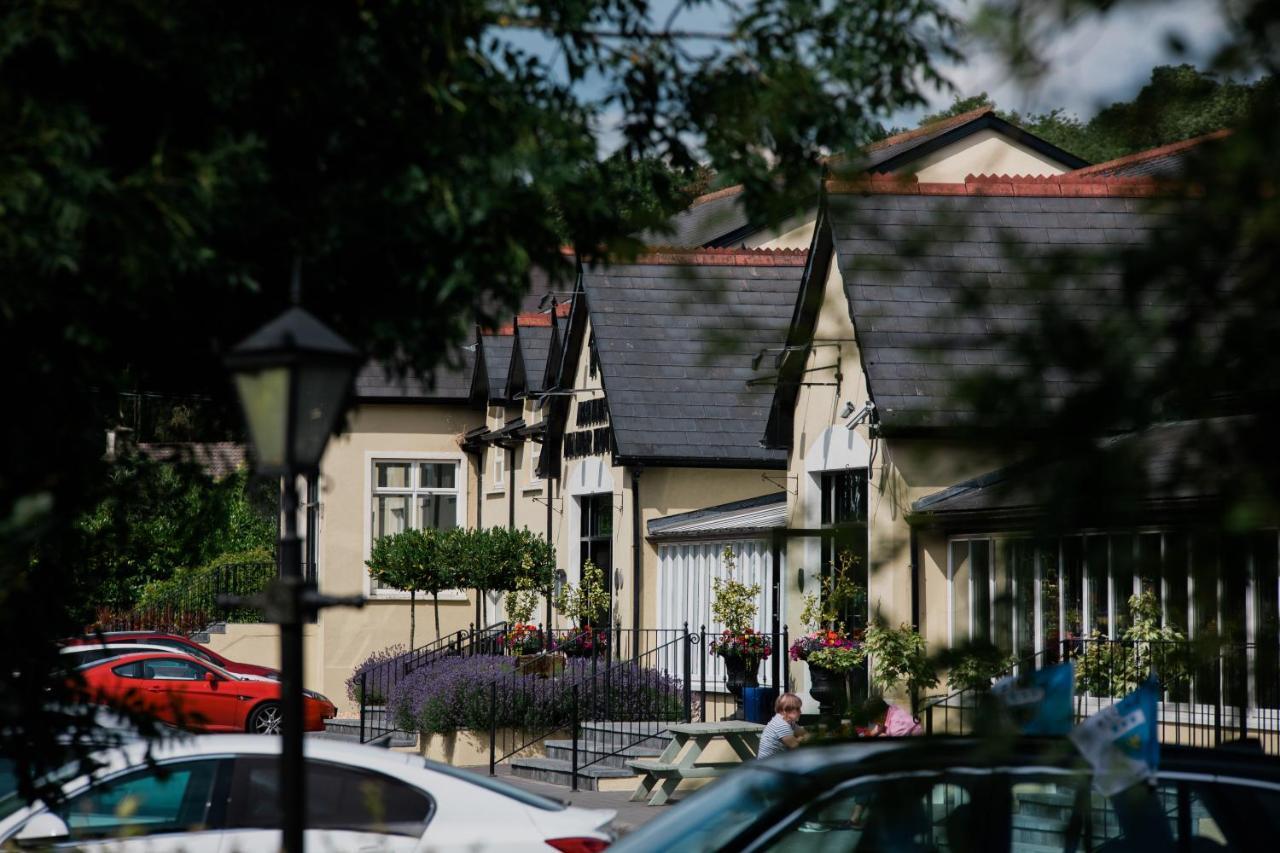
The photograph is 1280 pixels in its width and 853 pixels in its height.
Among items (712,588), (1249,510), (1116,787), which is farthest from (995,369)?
(712,588)

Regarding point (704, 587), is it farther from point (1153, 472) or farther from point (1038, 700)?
point (1153, 472)

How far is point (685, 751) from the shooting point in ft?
57.5

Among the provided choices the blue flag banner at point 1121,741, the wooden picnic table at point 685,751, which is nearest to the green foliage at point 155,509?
the blue flag banner at point 1121,741

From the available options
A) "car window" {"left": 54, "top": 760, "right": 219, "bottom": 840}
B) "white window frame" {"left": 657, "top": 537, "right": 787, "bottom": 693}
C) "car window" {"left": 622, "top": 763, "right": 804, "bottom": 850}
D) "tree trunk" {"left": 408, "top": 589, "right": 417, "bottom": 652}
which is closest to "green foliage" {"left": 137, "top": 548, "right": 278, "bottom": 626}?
"tree trunk" {"left": 408, "top": 589, "right": 417, "bottom": 652}

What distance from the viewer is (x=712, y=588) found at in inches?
885

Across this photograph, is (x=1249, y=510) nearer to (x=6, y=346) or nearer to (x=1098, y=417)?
(x=1098, y=417)

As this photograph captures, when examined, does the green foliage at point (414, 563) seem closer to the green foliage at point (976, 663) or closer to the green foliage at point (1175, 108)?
the green foliage at point (976, 663)

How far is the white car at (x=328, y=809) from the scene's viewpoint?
8.56 meters

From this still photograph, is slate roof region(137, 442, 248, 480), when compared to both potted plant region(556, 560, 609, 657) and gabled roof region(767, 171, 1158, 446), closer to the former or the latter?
gabled roof region(767, 171, 1158, 446)

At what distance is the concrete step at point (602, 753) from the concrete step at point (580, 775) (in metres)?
0.15

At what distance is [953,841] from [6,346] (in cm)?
344

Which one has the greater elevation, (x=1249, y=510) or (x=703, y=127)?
(x=703, y=127)

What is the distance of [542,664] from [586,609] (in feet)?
4.29

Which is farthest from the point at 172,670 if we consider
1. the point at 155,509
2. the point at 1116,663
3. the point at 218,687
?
the point at 155,509
